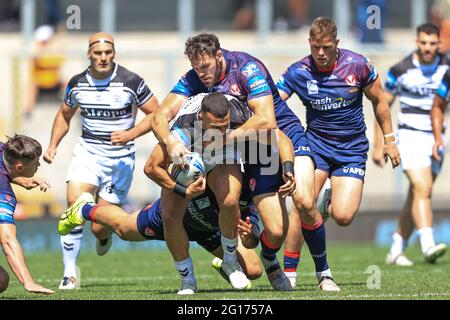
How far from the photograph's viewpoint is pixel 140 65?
20.0 m

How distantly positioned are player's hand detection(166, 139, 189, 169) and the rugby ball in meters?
0.04

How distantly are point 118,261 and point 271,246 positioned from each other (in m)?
5.52

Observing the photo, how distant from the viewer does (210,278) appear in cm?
1243

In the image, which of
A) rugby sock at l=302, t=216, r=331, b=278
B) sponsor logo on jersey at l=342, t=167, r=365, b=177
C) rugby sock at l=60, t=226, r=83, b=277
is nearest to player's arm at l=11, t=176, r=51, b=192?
rugby sock at l=60, t=226, r=83, b=277

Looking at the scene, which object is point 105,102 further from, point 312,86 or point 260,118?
point 260,118

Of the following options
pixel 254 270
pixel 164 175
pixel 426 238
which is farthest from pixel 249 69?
pixel 426 238

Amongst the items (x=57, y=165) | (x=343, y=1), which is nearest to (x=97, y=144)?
(x=57, y=165)

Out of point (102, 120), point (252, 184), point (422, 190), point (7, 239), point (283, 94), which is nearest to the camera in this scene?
point (7, 239)

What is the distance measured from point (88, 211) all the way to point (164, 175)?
138cm

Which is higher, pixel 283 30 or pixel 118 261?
pixel 283 30

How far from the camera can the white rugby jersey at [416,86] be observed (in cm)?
1438

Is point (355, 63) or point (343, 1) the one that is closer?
point (355, 63)

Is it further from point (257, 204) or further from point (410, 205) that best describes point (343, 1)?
point (257, 204)
